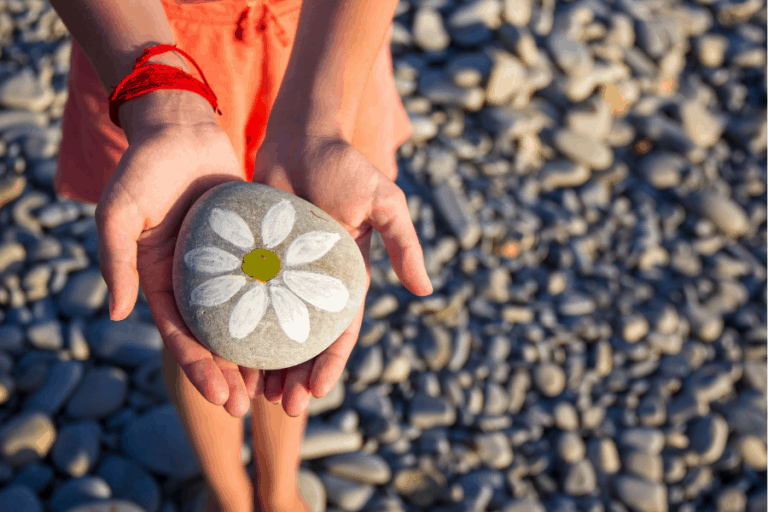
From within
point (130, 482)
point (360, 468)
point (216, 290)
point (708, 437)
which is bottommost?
point (708, 437)

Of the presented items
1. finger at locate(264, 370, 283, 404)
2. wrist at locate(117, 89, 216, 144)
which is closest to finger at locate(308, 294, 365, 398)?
finger at locate(264, 370, 283, 404)

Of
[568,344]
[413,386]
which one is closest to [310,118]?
[413,386]

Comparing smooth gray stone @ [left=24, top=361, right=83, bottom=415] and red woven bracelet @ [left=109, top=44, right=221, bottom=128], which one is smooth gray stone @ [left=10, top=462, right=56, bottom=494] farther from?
red woven bracelet @ [left=109, top=44, right=221, bottom=128]

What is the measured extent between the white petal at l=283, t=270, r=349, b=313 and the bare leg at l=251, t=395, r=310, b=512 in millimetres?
386

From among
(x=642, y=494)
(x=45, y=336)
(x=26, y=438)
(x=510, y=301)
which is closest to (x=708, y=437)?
(x=642, y=494)

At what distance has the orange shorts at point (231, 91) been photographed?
133 cm

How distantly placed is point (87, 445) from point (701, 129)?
336 centimetres

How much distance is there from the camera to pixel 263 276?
1.32 m

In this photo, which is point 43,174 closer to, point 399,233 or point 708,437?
point 399,233

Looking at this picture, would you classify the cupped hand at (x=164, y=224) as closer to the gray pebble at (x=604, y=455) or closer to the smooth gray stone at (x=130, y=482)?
the smooth gray stone at (x=130, y=482)

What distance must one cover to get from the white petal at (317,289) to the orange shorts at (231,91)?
16.9 inches

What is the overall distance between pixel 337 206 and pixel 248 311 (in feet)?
1.12

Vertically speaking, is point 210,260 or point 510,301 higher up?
point 210,260

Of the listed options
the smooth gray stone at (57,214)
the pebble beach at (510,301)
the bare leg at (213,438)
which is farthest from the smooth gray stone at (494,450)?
the smooth gray stone at (57,214)
